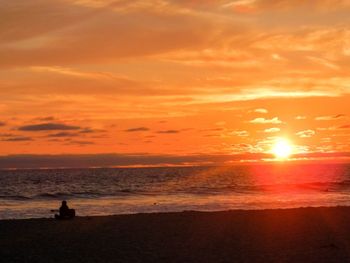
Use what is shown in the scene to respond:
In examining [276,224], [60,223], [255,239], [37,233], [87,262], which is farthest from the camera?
[60,223]

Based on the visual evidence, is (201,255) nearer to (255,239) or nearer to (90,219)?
(255,239)

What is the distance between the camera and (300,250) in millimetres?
18922

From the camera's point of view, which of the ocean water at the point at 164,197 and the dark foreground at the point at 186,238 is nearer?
the dark foreground at the point at 186,238

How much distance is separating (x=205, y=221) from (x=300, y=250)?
9.01 meters

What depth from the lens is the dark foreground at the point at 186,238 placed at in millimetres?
18250

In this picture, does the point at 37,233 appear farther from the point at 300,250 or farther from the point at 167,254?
the point at 300,250

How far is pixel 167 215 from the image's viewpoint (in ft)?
100

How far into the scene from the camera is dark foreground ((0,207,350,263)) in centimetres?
1825

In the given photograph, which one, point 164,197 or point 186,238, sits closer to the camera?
point 186,238

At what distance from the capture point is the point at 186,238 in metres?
22.2

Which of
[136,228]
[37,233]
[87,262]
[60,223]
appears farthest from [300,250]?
[60,223]

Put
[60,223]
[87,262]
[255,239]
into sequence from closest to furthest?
[87,262] < [255,239] < [60,223]

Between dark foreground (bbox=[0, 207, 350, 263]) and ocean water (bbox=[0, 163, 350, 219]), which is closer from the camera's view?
dark foreground (bbox=[0, 207, 350, 263])

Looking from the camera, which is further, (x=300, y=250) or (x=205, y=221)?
(x=205, y=221)
